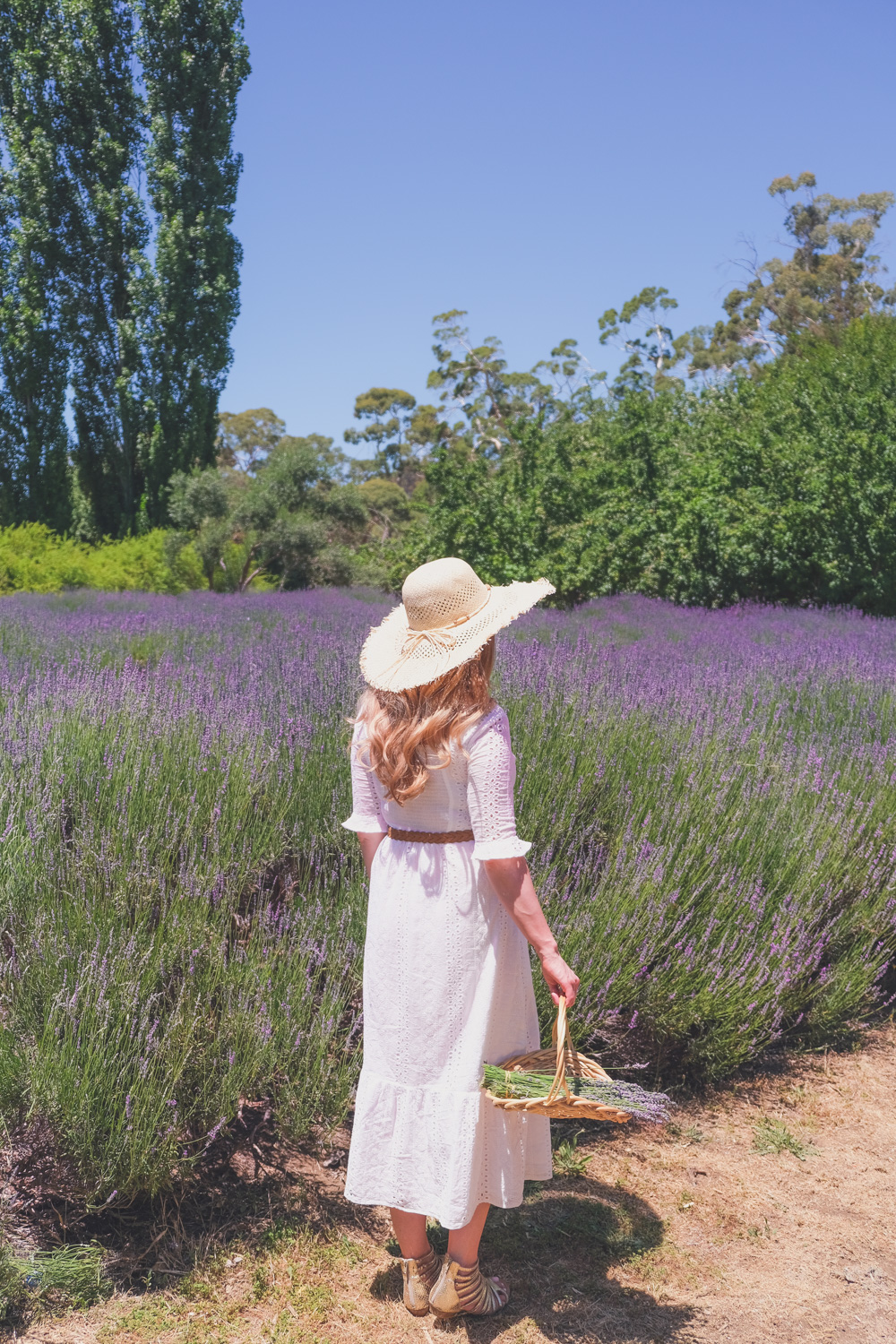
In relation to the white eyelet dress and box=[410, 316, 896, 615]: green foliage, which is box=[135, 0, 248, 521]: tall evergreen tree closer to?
box=[410, 316, 896, 615]: green foliage

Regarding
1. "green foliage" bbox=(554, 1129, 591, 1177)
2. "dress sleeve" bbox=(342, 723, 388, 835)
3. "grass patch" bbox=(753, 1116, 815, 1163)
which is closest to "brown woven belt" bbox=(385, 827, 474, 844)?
"dress sleeve" bbox=(342, 723, 388, 835)

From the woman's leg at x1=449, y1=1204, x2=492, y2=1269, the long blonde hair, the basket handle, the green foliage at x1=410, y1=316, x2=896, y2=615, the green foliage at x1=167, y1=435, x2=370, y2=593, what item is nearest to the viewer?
the basket handle

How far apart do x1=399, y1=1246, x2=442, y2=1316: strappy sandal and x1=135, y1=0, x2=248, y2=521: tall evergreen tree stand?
82.1ft

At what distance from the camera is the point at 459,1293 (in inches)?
93.8

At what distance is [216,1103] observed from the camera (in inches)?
102

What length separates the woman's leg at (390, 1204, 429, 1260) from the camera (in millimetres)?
2410

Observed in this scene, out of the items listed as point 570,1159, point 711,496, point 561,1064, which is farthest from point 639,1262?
point 711,496

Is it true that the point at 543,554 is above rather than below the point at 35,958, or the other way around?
above

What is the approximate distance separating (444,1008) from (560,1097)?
312 mm

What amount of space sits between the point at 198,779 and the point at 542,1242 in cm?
183

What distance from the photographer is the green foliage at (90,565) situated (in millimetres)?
17781

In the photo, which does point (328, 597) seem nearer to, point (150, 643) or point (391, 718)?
point (150, 643)

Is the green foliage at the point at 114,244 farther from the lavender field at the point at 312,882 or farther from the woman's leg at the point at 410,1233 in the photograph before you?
the woman's leg at the point at 410,1233

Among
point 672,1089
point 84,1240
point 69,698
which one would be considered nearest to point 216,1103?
point 84,1240
